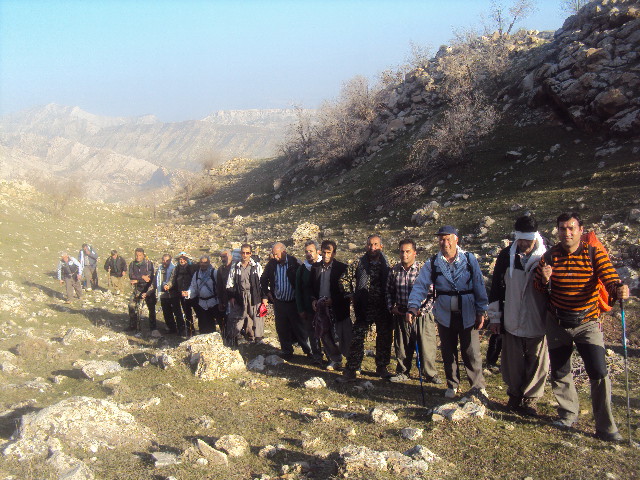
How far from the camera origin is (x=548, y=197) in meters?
14.1

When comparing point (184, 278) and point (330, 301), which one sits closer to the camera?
point (330, 301)

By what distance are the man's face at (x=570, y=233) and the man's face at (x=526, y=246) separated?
390 mm

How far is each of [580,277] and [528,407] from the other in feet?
4.73

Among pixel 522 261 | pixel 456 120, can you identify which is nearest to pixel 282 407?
pixel 522 261

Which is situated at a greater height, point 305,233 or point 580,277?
point 305,233

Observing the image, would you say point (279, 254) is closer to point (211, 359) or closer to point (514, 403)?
point (211, 359)

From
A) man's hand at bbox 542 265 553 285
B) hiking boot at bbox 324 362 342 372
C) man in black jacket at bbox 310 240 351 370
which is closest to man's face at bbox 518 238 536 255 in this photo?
man's hand at bbox 542 265 553 285

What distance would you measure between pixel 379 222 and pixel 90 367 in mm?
12622

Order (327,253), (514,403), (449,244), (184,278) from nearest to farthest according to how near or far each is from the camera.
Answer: (514,403) → (449,244) → (327,253) → (184,278)

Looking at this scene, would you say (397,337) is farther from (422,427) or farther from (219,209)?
(219,209)

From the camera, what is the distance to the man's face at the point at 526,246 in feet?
14.9

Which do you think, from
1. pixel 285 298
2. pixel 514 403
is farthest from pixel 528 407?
pixel 285 298

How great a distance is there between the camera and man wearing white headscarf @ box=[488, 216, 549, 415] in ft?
15.0

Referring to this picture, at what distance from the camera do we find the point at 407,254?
5797 mm
